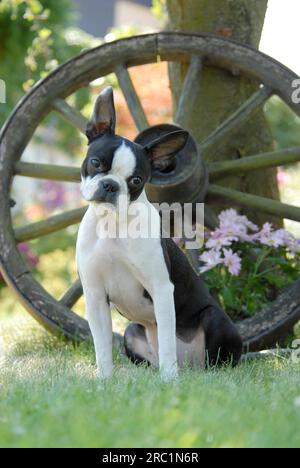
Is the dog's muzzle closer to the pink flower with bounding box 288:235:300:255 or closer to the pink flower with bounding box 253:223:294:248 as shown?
the pink flower with bounding box 253:223:294:248

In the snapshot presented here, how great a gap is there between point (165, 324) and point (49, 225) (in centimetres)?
145

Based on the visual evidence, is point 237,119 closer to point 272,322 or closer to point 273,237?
point 273,237

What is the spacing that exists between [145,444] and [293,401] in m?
0.80

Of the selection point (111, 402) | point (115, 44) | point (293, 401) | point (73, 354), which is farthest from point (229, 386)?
point (115, 44)

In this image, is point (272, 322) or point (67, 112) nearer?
point (272, 322)

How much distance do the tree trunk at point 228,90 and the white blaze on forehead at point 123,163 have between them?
1514mm

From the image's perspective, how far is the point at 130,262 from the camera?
11.2 ft

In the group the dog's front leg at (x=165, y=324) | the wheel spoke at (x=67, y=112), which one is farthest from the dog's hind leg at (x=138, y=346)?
the wheel spoke at (x=67, y=112)

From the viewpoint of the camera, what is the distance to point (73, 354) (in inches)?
168

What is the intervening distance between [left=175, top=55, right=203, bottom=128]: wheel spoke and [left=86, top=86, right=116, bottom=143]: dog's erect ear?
1195 millimetres

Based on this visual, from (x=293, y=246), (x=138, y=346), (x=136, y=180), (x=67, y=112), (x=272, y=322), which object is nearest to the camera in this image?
(x=136, y=180)

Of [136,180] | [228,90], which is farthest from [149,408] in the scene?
[228,90]

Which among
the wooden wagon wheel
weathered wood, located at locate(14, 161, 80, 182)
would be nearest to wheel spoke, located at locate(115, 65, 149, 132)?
the wooden wagon wheel

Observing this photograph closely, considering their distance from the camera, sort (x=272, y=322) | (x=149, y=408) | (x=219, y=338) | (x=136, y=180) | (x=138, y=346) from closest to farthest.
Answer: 1. (x=149, y=408)
2. (x=136, y=180)
3. (x=219, y=338)
4. (x=138, y=346)
5. (x=272, y=322)
